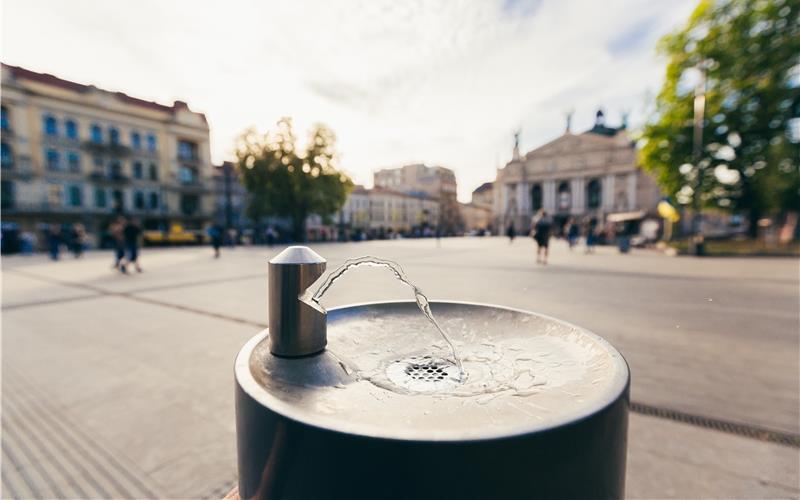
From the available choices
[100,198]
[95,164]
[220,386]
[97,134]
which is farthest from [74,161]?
[220,386]

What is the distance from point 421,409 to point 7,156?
42.9 meters

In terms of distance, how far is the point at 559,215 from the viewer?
6688 cm

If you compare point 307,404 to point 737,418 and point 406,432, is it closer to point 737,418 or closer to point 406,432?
point 406,432

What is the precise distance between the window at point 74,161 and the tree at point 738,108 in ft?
146

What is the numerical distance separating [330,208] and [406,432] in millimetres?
34398

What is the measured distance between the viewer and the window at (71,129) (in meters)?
32.2

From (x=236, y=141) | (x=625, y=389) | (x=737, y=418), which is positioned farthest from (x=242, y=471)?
(x=236, y=141)

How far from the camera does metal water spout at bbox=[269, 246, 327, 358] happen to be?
1079 mm

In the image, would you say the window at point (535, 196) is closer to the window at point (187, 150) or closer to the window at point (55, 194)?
the window at point (187, 150)

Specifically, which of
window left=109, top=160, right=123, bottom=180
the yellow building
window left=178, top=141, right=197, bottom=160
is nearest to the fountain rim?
the yellow building

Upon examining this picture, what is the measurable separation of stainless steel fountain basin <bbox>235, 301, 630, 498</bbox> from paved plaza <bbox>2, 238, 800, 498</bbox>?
408 mm

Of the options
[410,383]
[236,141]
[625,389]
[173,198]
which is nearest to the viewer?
[625,389]

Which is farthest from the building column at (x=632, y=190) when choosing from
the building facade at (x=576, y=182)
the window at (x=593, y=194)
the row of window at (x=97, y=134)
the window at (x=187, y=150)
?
the row of window at (x=97, y=134)

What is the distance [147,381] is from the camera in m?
3.07
